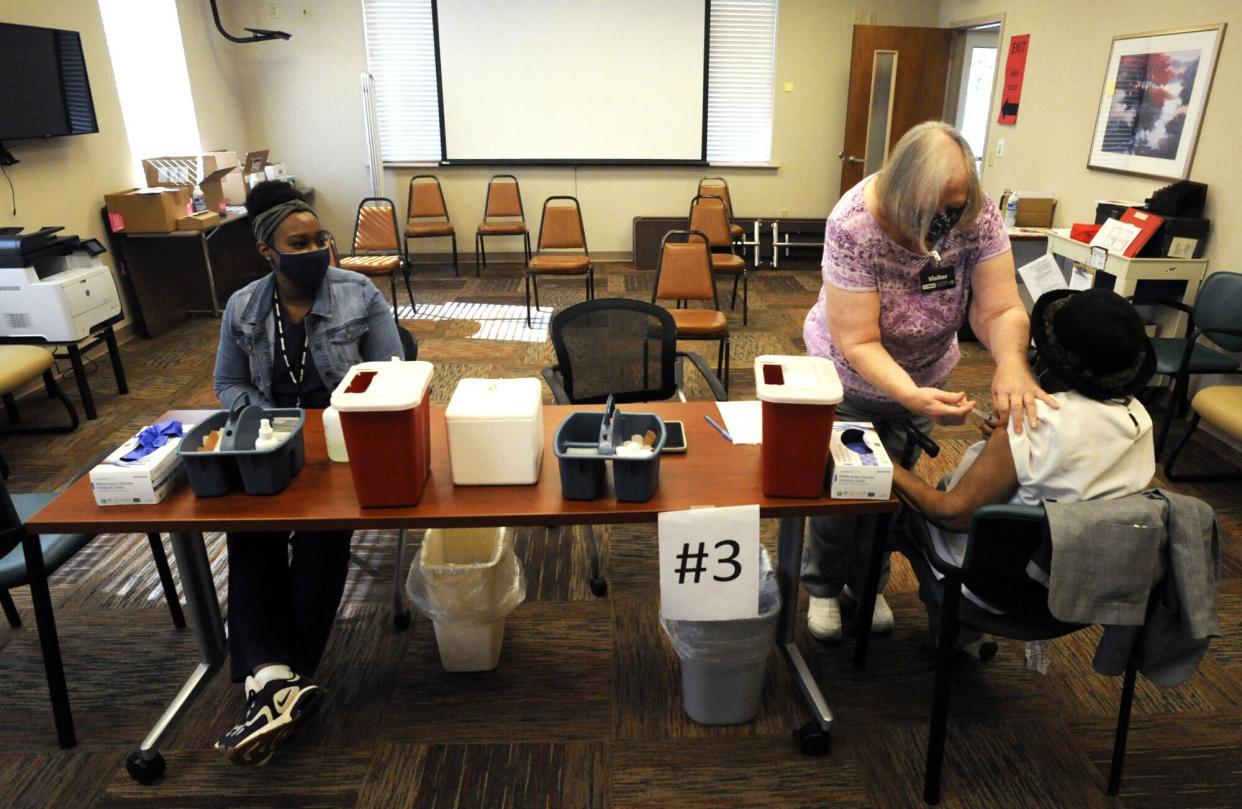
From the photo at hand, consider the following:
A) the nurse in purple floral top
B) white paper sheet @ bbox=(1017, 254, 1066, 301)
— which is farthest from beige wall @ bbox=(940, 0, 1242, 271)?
the nurse in purple floral top

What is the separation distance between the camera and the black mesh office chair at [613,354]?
97.8 inches

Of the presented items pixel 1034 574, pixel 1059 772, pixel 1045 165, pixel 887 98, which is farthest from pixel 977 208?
pixel 887 98

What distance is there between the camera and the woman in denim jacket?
1.67 metres

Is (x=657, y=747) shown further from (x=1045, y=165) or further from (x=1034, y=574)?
(x=1045, y=165)

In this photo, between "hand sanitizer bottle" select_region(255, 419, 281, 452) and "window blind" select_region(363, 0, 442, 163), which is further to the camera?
"window blind" select_region(363, 0, 442, 163)

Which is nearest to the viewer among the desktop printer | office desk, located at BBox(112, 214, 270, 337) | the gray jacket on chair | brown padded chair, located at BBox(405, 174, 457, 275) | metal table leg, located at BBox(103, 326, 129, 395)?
the gray jacket on chair

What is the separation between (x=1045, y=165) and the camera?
4977 millimetres

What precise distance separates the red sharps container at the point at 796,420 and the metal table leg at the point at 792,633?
8.4 inches

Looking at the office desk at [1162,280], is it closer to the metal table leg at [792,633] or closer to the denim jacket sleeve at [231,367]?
the metal table leg at [792,633]

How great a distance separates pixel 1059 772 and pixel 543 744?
1.19m

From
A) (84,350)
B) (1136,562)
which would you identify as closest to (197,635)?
(1136,562)

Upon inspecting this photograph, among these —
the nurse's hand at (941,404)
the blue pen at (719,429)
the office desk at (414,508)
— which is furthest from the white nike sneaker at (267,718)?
the nurse's hand at (941,404)

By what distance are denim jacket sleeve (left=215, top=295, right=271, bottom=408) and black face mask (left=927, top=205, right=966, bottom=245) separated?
5.58 ft

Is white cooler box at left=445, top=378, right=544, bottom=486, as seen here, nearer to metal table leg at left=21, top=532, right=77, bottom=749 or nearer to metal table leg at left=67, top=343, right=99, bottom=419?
metal table leg at left=21, top=532, right=77, bottom=749
